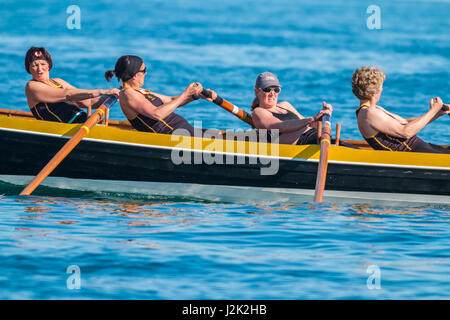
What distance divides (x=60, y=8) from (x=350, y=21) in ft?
68.4

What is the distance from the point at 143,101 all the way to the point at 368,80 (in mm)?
2641

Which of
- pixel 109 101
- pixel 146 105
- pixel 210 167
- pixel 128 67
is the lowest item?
pixel 210 167

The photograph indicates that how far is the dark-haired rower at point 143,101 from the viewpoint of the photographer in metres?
9.75

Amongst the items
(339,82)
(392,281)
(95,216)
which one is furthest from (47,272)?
(339,82)

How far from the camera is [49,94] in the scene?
1035 cm

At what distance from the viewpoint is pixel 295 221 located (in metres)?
9.02

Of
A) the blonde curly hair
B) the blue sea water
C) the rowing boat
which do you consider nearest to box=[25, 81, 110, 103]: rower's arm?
the rowing boat

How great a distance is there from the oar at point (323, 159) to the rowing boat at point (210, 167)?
26 cm

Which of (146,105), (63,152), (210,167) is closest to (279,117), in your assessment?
(210,167)

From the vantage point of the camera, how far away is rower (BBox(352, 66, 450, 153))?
909 centimetres

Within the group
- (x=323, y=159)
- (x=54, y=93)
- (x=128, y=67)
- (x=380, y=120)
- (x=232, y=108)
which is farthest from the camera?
(x=232, y=108)

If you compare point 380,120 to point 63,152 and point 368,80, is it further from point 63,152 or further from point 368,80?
point 63,152

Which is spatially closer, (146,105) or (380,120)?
(380,120)

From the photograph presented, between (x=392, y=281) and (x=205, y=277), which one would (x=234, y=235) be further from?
(x=392, y=281)
